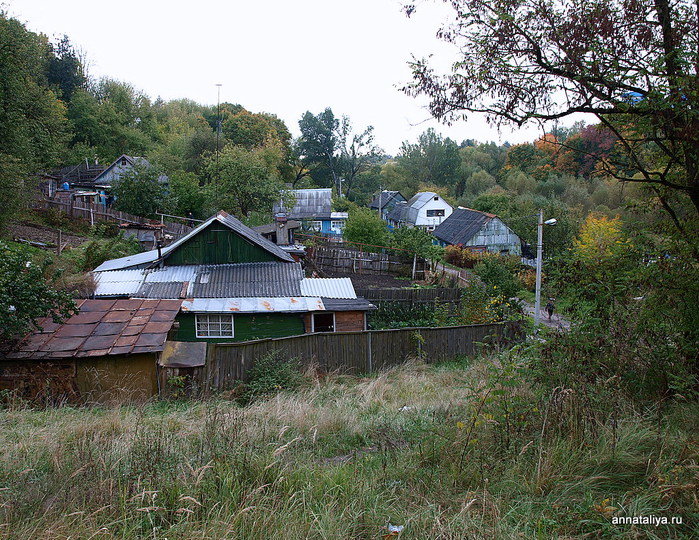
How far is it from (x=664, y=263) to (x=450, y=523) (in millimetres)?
3954

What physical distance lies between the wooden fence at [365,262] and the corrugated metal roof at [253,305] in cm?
1323

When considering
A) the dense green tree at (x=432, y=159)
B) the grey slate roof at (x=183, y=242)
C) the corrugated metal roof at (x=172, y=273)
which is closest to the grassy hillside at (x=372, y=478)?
the corrugated metal roof at (x=172, y=273)

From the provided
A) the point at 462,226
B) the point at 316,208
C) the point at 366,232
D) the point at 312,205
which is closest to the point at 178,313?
the point at 366,232

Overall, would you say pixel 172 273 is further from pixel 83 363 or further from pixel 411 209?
pixel 411 209

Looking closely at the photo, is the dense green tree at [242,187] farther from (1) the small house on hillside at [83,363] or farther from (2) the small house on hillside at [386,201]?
(2) the small house on hillside at [386,201]

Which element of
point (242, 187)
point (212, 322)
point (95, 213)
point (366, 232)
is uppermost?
point (242, 187)

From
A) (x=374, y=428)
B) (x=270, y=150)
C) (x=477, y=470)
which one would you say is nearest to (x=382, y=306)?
(x=374, y=428)

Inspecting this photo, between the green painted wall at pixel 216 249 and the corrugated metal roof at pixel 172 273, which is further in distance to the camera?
the green painted wall at pixel 216 249

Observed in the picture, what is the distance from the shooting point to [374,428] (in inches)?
203

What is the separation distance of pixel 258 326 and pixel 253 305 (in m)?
0.72

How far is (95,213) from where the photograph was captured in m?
31.5

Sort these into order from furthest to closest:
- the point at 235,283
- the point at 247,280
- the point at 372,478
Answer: the point at 247,280, the point at 235,283, the point at 372,478

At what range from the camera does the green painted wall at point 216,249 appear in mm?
17453

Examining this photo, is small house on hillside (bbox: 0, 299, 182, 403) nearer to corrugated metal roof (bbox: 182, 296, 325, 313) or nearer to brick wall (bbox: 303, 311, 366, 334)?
corrugated metal roof (bbox: 182, 296, 325, 313)
